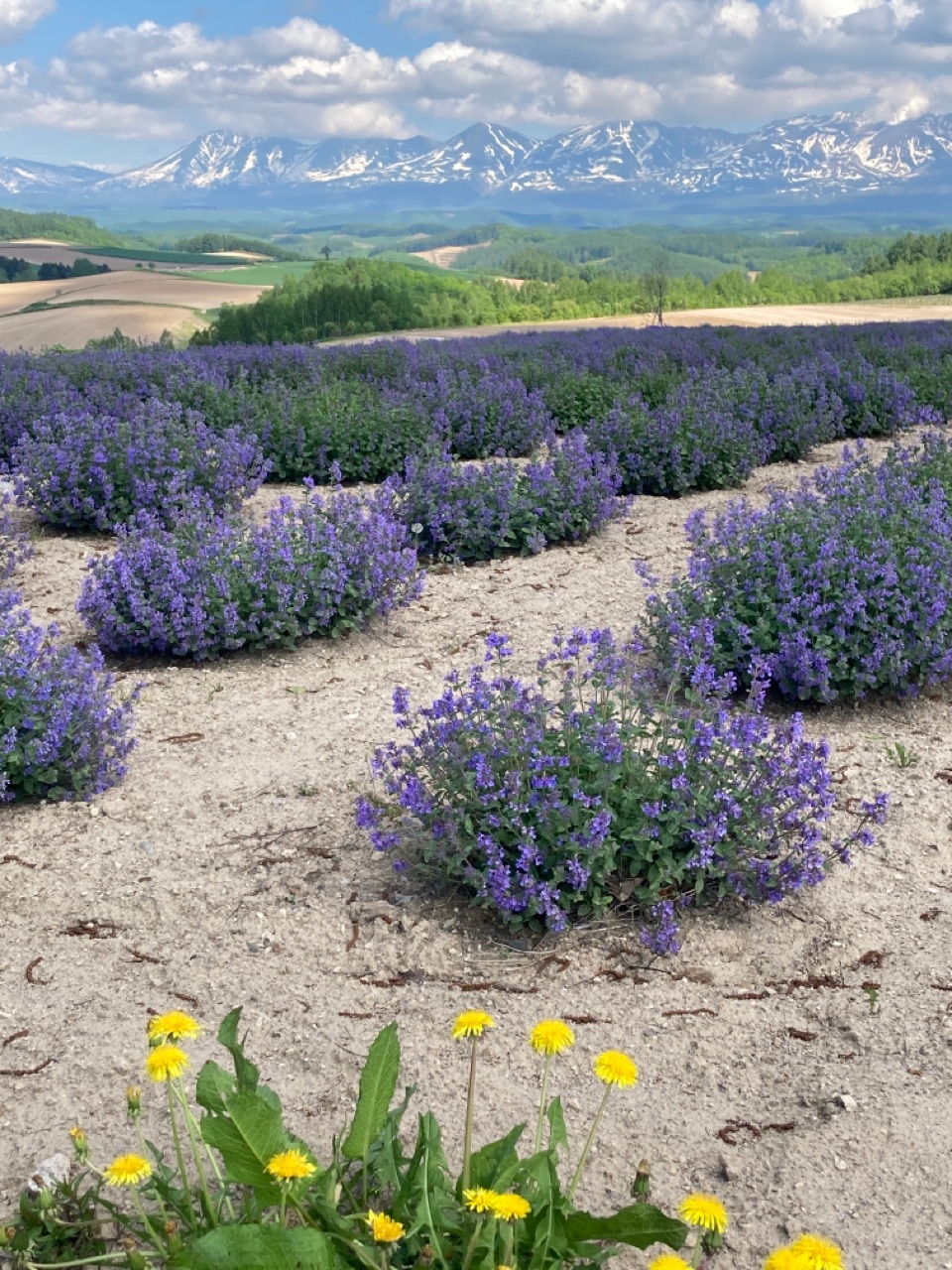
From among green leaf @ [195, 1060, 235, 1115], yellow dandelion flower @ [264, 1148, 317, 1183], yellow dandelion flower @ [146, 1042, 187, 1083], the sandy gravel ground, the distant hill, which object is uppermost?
the distant hill

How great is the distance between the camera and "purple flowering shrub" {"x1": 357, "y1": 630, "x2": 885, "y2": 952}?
11.1ft

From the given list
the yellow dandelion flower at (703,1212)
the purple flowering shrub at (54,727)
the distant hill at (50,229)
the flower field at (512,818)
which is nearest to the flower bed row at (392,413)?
the flower field at (512,818)

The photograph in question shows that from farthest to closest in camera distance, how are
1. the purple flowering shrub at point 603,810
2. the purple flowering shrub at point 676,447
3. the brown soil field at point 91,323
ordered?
the brown soil field at point 91,323, the purple flowering shrub at point 676,447, the purple flowering shrub at point 603,810

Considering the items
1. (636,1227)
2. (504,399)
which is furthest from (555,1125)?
(504,399)

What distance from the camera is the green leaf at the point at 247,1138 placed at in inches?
79.9

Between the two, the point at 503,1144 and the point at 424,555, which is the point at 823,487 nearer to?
the point at 424,555

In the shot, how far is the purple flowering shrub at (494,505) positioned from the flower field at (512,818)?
1.2 inches

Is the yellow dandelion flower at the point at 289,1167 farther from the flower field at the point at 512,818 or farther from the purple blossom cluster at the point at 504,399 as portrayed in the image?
the purple blossom cluster at the point at 504,399

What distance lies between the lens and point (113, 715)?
4457mm

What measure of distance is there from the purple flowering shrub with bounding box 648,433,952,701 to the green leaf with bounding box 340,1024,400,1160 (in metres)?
2.58

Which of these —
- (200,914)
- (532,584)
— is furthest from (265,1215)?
(532,584)

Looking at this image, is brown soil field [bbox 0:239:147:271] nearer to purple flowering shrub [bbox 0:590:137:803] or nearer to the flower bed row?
the flower bed row

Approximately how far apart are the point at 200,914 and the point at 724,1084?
165 centimetres

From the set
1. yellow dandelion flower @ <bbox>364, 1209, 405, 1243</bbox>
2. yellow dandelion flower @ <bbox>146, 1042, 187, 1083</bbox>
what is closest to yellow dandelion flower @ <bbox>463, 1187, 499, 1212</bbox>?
yellow dandelion flower @ <bbox>364, 1209, 405, 1243</bbox>
